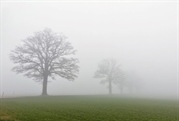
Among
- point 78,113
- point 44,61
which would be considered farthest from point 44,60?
point 78,113

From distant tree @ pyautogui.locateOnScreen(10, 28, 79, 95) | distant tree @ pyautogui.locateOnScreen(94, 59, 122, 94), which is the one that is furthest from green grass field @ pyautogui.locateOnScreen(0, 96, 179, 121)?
distant tree @ pyautogui.locateOnScreen(94, 59, 122, 94)

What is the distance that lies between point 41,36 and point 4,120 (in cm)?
3769

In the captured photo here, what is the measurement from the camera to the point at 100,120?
18719mm

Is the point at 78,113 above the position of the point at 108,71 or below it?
below

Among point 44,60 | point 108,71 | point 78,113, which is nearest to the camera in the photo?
point 78,113

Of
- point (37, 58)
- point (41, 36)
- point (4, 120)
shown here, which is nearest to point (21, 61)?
point (37, 58)

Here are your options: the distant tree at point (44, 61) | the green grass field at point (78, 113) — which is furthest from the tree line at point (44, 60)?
the green grass field at point (78, 113)

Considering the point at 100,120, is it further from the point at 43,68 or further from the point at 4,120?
the point at 43,68

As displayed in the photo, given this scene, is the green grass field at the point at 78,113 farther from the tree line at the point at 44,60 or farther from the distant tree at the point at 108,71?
the distant tree at the point at 108,71

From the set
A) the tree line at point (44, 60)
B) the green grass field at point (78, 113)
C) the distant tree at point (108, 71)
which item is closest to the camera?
the green grass field at point (78, 113)

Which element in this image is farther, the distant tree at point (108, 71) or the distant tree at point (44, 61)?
the distant tree at point (108, 71)

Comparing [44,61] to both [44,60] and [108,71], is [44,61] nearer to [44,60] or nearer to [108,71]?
[44,60]

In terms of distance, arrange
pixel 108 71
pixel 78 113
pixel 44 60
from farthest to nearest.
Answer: pixel 108 71 → pixel 44 60 → pixel 78 113

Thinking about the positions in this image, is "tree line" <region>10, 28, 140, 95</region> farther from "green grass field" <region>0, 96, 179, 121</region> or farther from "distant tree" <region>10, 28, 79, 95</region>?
"green grass field" <region>0, 96, 179, 121</region>
